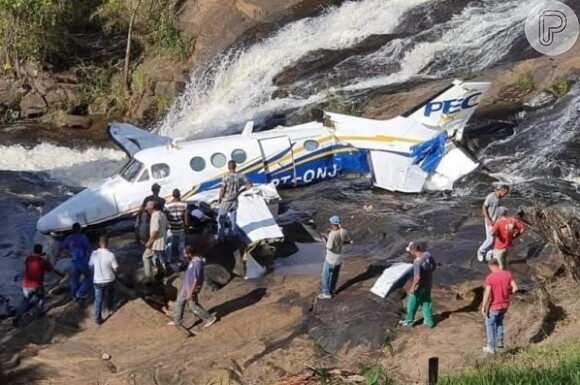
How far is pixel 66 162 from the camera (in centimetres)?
2769

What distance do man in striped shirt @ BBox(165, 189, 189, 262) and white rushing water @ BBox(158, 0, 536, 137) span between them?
10.6 meters

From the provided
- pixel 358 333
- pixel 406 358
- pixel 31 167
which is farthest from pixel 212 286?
pixel 31 167

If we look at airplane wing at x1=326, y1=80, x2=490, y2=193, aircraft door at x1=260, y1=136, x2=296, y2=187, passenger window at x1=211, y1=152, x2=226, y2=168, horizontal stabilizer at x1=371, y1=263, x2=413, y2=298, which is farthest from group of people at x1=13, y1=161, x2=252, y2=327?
airplane wing at x1=326, y1=80, x2=490, y2=193

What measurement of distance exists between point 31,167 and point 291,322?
45.5 ft

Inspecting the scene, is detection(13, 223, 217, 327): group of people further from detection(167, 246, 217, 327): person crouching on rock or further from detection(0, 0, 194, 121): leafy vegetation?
detection(0, 0, 194, 121): leafy vegetation

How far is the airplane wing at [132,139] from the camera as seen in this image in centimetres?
2369

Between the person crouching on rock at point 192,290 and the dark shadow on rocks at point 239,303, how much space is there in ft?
1.55

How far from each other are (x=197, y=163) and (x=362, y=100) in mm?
7907

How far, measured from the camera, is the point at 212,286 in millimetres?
17719

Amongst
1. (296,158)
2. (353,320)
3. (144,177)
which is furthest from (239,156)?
(353,320)

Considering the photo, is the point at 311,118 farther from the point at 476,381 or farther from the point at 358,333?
the point at 476,381

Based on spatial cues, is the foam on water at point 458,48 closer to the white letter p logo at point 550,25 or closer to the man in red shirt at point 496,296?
the white letter p logo at point 550,25

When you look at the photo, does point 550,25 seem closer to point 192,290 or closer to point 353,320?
point 353,320

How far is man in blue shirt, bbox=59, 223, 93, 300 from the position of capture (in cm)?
1692
